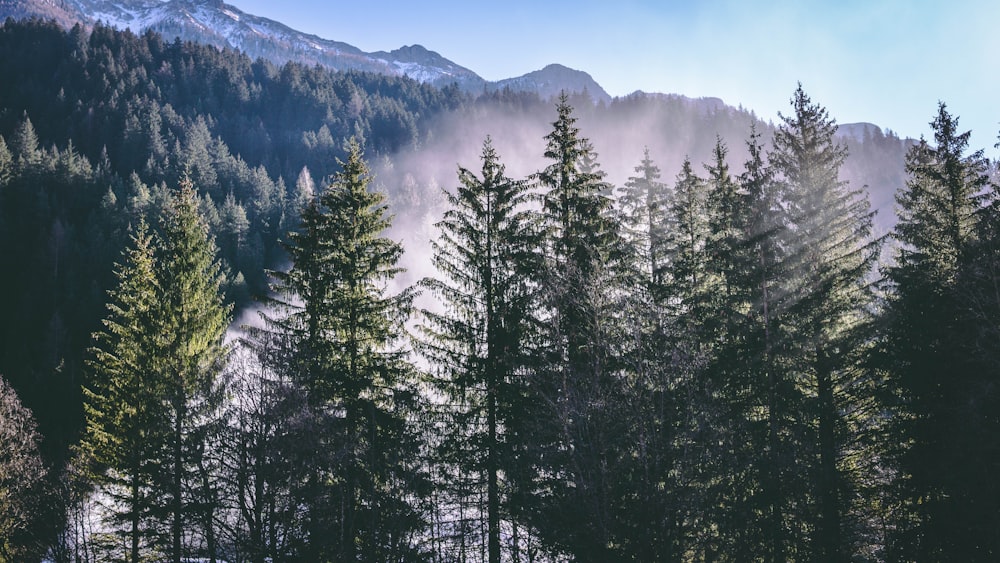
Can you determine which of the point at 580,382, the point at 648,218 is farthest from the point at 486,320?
the point at 648,218

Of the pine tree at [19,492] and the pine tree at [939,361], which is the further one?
the pine tree at [19,492]

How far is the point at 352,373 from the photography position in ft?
49.3

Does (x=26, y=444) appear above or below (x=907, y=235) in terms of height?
below

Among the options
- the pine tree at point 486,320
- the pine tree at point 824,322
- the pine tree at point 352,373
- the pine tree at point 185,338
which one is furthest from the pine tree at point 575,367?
the pine tree at point 185,338

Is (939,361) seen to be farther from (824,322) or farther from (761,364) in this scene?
(761,364)

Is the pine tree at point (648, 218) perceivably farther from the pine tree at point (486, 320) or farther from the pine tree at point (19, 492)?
A: the pine tree at point (19, 492)

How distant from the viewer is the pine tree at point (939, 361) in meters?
13.6

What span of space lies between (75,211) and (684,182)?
9800 centimetres

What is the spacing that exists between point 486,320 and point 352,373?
429 cm

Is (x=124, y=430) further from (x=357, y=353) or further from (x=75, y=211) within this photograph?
(x=75, y=211)

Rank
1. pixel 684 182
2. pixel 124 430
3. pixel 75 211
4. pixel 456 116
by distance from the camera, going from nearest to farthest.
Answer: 1. pixel 124 430
2. pixel 684 182
3. pixel 75 211
4. pixel 456 116

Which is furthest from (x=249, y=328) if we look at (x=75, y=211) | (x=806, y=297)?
(x=75, y=211)

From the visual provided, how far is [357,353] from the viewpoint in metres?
15.3

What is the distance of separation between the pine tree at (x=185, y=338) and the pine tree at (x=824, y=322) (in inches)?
711
